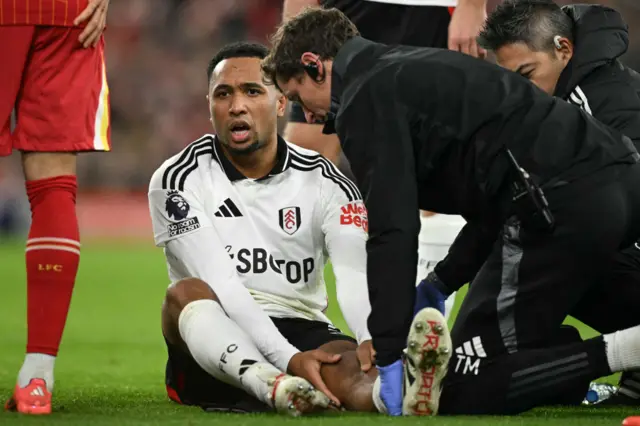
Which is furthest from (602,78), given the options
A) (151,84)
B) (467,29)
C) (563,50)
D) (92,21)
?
(151,84)

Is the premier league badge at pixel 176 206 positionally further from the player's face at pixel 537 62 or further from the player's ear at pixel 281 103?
the player's face at pixel 537 62

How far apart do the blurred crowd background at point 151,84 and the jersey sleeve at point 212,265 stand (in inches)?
540

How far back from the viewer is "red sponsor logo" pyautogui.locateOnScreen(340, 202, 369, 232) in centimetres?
413

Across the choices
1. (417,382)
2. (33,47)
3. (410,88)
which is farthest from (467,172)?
(33,47)

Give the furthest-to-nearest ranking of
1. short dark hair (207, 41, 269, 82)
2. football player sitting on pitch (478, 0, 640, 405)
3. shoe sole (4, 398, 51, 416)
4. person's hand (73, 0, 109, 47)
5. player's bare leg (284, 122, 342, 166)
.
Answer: player's bare leg (284, 122, 342, 166)
short dark hair (207, 41, 269, 82)
football player sitting on pitch (478, 0, 640, 405)
person's hand (73, 0, 109, 47)
shoe sole (4, 398, 51, 416)

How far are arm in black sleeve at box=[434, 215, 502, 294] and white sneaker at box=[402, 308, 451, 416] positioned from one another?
1.83 feet

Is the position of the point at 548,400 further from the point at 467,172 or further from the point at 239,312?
the point at 239,312

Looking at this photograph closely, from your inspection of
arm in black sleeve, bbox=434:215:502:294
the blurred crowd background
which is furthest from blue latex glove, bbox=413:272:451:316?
the blurred crowd background

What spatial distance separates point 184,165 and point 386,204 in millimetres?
1110

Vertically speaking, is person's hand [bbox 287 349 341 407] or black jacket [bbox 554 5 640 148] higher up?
black jacket [bbox 554 5 640 148]

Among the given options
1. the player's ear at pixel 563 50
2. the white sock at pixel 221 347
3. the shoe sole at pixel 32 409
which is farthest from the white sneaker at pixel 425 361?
the player's ear at pixel 563 50

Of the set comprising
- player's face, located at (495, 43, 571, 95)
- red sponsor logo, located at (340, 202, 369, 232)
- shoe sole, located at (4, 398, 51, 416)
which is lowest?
shoe sole, located at (4, 398, 51, 416)

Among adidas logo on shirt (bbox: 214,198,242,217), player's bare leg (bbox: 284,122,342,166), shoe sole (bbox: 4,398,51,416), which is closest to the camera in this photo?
shoe sole (bbox: 4,398,51,416)

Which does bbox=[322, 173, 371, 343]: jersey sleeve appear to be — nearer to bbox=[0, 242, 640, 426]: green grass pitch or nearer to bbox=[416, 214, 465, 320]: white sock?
bbox=[0, 242, 640, 426]: green grass pitch
